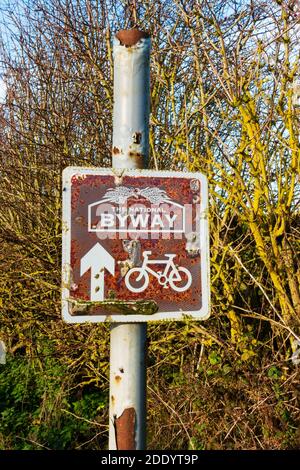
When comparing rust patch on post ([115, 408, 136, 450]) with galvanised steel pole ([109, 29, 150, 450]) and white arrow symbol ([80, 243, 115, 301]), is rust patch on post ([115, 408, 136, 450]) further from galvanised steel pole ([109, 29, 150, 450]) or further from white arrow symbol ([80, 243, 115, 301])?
white arrow symbol ([80, 243, 115, 301])

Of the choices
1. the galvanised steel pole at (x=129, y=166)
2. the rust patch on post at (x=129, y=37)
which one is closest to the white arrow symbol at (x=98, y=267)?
the galvanised steel pole at (x=129, y=166)

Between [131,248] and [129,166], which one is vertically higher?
[129,166]

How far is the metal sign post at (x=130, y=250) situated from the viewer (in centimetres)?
187

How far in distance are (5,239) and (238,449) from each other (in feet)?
14.1

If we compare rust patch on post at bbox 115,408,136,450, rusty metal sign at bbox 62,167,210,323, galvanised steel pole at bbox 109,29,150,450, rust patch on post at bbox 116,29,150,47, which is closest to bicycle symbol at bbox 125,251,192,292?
rusty metal sign at bbox 62,167,210,323

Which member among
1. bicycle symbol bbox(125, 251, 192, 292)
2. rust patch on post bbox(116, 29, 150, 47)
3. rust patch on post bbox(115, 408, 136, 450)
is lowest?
rust patch on post bbox(115, 408, 136, 450)

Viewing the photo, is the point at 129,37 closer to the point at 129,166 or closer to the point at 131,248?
the point at 129,166

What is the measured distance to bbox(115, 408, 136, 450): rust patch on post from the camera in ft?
6.13

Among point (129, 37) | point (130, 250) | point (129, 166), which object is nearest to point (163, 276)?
point (130, 250)

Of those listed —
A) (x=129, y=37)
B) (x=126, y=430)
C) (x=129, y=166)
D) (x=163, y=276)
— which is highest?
(x=129, y=37)

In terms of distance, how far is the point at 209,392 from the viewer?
4.23 m

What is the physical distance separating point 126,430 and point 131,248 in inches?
22.5

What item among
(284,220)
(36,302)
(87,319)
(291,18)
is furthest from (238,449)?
(36,302)

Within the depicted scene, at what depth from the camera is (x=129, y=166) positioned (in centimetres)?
197
